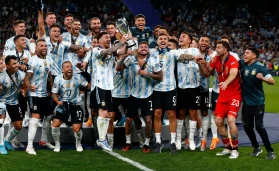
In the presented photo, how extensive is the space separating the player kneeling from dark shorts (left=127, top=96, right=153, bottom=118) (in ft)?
2.87

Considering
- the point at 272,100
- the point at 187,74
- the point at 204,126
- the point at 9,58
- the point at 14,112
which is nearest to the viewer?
Result: the point at 9,58

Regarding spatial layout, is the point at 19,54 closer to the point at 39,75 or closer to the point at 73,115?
the point at 39,75

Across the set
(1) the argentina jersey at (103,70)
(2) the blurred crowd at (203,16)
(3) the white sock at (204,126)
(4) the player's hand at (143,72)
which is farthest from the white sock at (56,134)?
(2) the blurred crowd at (203,16)

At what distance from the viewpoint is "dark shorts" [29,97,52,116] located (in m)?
9.58

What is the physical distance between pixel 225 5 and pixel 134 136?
3404 centimetres

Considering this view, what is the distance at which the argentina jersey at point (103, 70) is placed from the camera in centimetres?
949

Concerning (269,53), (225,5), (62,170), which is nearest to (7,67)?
(62,170)

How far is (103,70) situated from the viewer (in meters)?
9.52

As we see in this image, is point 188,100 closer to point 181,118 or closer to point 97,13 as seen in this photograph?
point 181,118

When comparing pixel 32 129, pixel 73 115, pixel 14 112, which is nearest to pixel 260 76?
pixel 73 115

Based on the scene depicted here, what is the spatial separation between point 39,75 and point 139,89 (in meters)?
1.78

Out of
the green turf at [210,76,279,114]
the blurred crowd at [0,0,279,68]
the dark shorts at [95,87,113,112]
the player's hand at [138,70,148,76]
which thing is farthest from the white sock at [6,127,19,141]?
the blurred crowd at [0,0,279,68]

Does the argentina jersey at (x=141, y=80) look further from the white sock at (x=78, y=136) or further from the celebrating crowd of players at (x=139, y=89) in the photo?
the white sock at (x=78, y=136)

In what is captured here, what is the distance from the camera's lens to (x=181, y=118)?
9.98 metres
